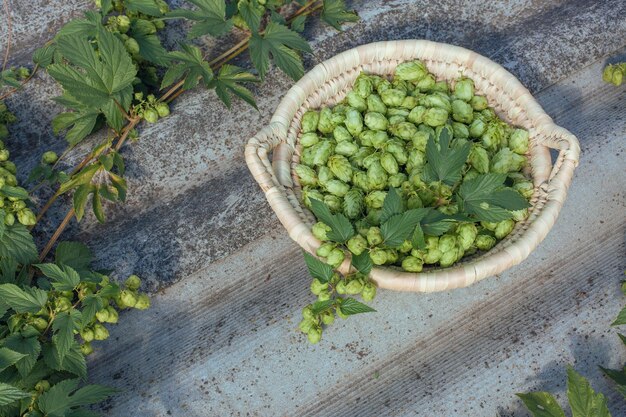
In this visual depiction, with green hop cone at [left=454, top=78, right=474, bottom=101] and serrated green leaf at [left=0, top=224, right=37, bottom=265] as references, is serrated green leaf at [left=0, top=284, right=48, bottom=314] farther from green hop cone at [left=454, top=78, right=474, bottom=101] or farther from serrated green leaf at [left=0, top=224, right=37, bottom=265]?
green hop cone at [left=454, top=78, right=474, bottom=101]

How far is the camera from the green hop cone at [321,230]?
7.15ft

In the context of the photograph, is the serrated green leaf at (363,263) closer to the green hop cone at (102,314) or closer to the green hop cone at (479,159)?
the green hop cone at (479,159)

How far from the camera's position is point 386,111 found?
2584mm

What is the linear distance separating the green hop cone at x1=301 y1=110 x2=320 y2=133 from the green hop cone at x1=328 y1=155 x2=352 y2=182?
0.73ft

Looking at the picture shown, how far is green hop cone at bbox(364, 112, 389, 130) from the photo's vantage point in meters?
2.49

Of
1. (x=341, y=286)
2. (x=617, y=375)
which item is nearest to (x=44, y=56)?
(x=341, y=286)

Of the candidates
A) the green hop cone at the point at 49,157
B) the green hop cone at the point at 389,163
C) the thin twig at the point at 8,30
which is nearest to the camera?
the green hop cone at the point at 389,163

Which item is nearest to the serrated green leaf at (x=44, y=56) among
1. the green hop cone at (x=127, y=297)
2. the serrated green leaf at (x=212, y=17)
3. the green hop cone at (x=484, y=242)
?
the serrated green leaf at (x=212, y=17)

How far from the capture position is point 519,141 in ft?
8.04

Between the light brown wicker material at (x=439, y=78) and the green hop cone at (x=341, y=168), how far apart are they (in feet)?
0.61

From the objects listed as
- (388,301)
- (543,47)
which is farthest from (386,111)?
(543,47)

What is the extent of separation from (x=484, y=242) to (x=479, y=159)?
33 centimetres

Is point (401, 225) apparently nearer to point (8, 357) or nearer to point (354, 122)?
point (354, 122)

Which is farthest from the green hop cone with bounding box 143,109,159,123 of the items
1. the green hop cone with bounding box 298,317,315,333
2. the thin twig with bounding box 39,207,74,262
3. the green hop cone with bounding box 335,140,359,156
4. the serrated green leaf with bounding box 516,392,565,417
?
the serrated green leaf with bounding box 516,392,565,417
